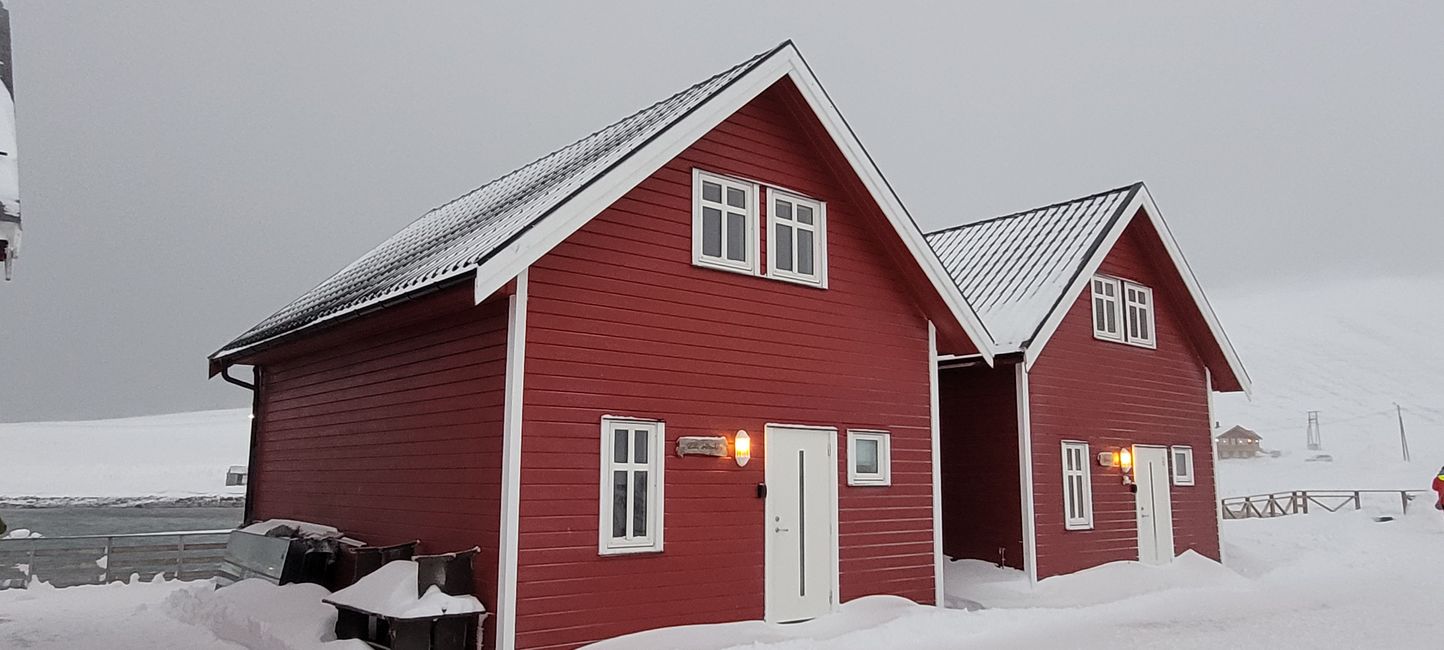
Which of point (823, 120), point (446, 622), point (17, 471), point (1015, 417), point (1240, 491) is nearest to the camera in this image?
point (446, 622)

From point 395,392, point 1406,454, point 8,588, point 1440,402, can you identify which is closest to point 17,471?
point 8,588

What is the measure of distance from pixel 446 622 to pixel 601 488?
1.87 m

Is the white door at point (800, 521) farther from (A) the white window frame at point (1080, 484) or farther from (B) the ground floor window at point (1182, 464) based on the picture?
(B) the ground floor window at point (1182, 464)

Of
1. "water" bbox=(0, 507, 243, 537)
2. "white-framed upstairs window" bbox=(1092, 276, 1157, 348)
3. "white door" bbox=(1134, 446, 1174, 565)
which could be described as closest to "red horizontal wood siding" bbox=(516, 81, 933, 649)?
"white-framed upstairs window" bbox=(1092, 276, 1157, 348)

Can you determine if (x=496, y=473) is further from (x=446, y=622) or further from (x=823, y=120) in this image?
(x=823, y=120)

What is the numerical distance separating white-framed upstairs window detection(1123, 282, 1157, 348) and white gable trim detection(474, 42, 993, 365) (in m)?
5.07

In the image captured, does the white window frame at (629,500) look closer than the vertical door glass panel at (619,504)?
Yes

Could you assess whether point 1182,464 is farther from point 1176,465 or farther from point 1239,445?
point 1239,445

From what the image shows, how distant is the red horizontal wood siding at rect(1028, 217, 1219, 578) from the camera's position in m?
15.7

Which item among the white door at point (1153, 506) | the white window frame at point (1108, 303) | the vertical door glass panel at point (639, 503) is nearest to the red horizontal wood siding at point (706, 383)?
the vertical door glass panel at point (639, 503)

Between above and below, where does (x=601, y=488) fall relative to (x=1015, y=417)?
below

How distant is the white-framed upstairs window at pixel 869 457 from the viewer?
12789 mm

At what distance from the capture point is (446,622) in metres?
9.39

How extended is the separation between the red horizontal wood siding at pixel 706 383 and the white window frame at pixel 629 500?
96mm
